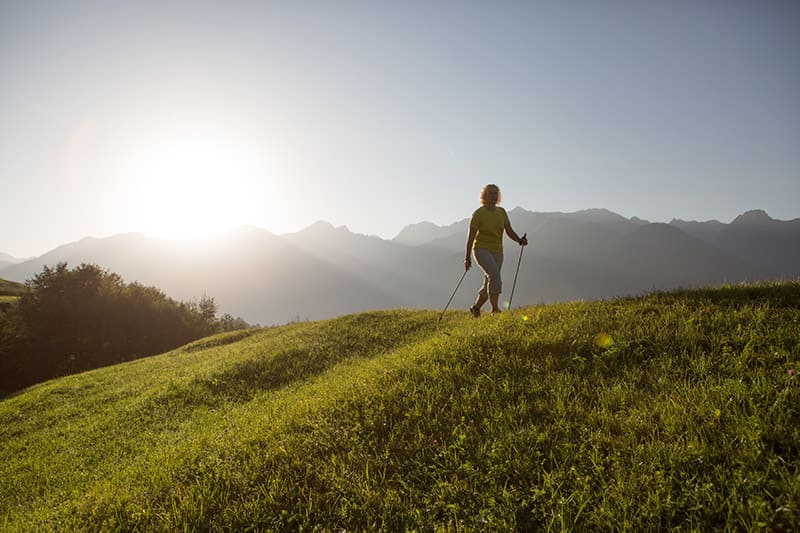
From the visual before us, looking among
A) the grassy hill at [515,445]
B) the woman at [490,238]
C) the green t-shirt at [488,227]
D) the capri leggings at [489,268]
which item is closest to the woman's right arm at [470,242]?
the woman at [490,238]

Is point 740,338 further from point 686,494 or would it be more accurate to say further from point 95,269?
point 95,269

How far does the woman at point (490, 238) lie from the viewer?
1048 cm

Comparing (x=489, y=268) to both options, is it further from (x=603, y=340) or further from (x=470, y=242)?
(x=603, y=340)

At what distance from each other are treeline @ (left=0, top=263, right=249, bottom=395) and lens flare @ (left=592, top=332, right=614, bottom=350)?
130 feet

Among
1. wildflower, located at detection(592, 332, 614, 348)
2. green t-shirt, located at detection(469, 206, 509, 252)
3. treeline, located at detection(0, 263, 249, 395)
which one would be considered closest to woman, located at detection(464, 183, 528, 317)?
green t-shirt, located at detection(469, 206, 509, 252)

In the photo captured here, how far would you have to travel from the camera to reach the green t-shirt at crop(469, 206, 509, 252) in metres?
10.6

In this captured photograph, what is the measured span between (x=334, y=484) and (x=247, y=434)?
2406mm

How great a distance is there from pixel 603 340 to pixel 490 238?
17.7 feet

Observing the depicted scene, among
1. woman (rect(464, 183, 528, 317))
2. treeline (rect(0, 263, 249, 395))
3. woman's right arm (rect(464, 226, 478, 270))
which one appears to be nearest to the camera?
woman (rect(464, 183, 528, 317))

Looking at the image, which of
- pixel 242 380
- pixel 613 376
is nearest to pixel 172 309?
pixel 242 380

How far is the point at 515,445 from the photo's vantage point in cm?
385

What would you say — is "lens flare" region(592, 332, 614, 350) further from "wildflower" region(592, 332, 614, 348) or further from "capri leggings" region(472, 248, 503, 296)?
"capri leggings" region(472, 248, 503, 296)

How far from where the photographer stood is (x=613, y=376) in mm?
4785

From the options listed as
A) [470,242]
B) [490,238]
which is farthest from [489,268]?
[470,242]
